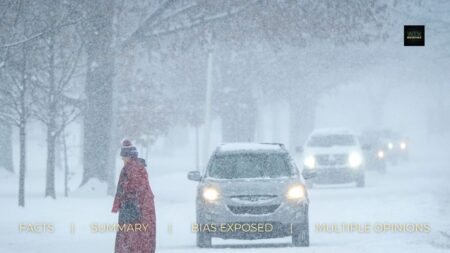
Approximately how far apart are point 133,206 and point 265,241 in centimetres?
555

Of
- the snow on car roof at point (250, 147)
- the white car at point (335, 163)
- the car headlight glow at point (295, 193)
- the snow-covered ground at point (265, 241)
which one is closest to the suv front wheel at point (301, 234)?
the snow-covered ground at point (265, 241)

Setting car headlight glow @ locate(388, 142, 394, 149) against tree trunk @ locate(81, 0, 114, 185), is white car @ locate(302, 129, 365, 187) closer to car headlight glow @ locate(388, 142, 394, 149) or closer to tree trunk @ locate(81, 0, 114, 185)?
tree trunk @ locate(81, 0, 114, 185)

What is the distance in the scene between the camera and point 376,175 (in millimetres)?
38375

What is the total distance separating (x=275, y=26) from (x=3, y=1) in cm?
1065

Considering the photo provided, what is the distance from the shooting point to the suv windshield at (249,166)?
51.1 ft

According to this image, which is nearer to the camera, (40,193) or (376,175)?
(40,193)

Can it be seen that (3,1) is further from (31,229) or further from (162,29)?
(162,29)

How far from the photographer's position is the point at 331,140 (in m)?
31.7

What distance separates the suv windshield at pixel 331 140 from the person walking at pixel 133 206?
20.1m

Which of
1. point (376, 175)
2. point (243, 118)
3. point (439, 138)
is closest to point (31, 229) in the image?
point (376, 175)

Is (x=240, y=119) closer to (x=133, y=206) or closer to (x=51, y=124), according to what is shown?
(x=51, y=124)

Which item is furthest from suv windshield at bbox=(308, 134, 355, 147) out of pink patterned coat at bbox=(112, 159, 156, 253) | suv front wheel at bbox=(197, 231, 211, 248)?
pink patterned coat at bbox=(112, 159, 156, 253)

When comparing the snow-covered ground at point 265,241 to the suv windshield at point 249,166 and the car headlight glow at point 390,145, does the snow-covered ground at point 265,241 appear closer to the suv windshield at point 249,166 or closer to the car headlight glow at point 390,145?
the suv windshield at point 249,166

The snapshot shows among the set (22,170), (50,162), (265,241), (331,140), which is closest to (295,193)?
(265,241)
